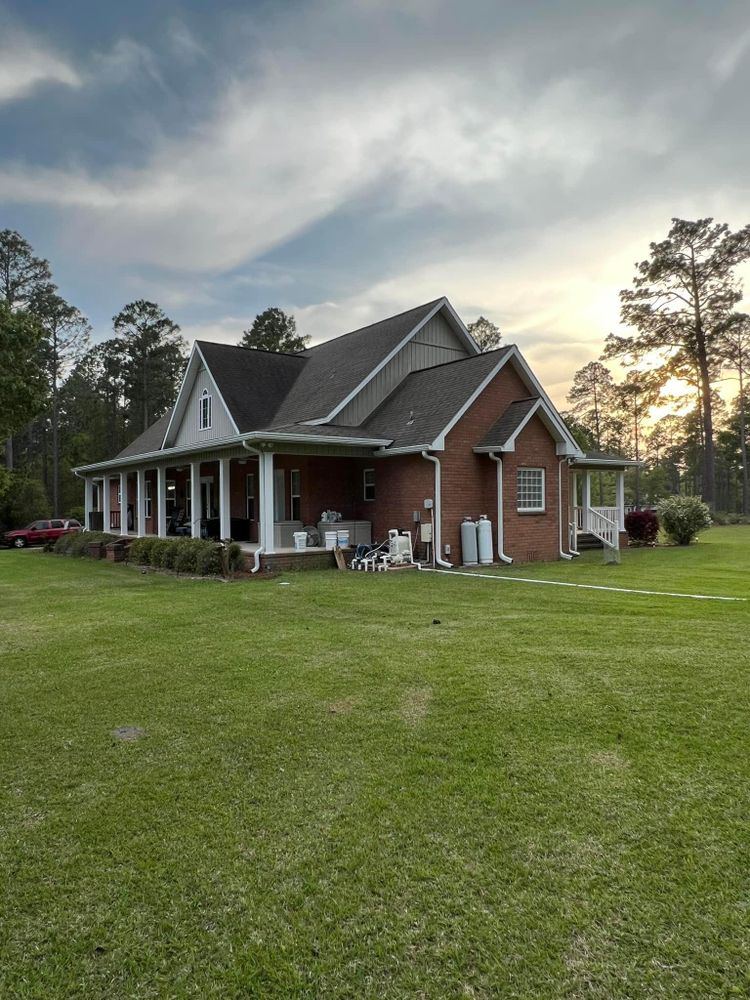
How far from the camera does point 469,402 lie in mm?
16203

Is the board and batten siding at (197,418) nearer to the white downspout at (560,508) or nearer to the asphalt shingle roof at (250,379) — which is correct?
the asphalt shingle roof at (250,379)

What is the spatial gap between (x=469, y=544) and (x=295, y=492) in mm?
5491

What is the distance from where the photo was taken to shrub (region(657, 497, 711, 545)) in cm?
2230

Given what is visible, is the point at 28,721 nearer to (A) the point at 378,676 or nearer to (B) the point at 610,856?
(A) the point at 378,676

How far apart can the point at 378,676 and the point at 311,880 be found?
2.96m

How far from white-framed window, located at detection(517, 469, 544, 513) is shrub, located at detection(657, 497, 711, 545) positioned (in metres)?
7.86

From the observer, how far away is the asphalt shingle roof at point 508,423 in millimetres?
16312

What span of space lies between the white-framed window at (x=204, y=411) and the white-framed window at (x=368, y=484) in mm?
6265

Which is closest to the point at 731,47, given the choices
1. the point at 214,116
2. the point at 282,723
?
the point at 214,116

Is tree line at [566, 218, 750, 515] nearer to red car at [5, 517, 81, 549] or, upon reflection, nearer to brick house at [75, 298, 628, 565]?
brick house at [75, 298, 628, 565]

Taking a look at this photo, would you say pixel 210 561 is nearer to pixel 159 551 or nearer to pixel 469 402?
pixel 159 551

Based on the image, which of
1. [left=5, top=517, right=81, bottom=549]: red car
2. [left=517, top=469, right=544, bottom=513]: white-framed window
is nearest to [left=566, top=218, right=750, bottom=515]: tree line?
[left=517, top=469, right=544, bottom=513]: white-framed window

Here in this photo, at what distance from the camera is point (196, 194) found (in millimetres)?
15047

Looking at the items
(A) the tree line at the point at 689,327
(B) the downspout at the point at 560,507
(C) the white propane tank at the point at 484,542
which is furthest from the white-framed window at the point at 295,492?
(A) the tree line at the point at 689,327
